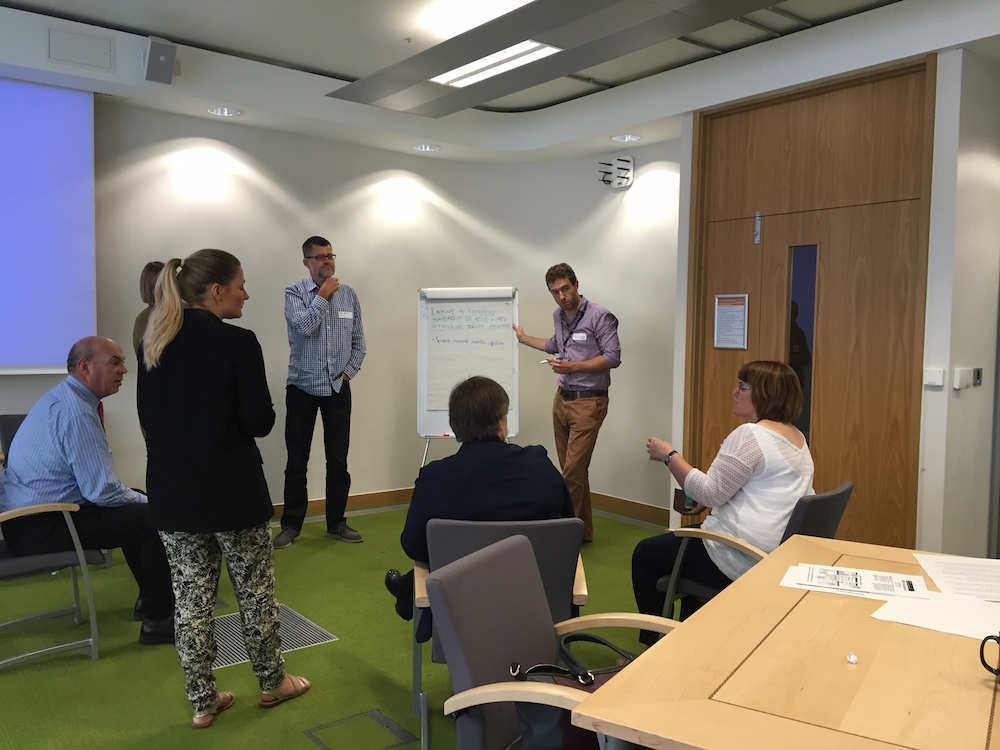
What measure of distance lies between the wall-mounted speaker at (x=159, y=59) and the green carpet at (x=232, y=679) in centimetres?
280

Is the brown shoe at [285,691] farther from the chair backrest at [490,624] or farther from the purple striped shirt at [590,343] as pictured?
the purple striped shirt at [590,343]

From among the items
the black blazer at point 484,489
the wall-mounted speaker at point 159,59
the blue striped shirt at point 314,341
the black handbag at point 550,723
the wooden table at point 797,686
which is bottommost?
the black handbag at point 550,723

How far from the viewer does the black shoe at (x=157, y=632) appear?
337cm

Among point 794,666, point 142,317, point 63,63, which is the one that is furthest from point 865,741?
point 63,63

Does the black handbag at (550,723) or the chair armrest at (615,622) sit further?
the chair armrest at (615,622)

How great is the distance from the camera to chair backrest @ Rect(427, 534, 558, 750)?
5.25 feet

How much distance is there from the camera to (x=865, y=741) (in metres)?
1.17

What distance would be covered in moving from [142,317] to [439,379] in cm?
Answer: 233

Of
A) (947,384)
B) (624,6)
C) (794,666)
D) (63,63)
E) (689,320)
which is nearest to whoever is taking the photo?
(794,666)

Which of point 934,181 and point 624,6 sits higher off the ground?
point 624,6

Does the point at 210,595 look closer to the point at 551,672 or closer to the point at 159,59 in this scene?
the point at 551,672

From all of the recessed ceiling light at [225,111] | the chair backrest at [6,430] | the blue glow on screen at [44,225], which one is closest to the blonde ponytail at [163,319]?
the chair backrest at [6,430]

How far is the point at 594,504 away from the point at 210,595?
13.2ft

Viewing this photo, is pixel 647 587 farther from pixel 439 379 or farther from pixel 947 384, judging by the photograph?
pixel 439 379
